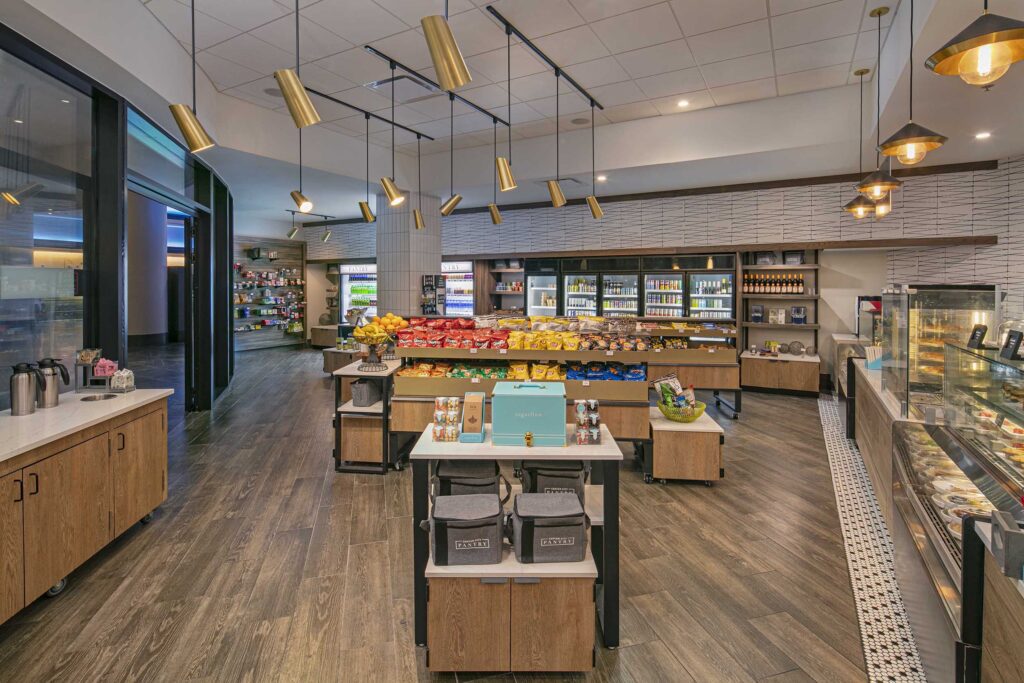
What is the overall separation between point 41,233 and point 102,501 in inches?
76.4

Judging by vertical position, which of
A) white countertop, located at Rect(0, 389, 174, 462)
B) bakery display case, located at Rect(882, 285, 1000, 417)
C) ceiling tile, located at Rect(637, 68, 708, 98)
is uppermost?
ceiling tile, located at Rect(637, 68, 708, 98)

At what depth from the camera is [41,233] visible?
373 centimetres

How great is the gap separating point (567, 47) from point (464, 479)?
4452 mm

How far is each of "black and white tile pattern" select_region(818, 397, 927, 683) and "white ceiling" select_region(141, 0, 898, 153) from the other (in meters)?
3.97

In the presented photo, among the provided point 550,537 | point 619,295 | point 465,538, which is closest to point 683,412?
point 550,537

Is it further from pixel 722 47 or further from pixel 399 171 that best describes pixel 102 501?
pixel 399 171

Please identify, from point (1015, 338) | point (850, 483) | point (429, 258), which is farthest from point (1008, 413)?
point (429, 258)

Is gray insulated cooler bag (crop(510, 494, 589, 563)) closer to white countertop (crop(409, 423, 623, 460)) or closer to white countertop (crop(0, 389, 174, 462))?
white countertop (crop(409, 423, 623, 460))

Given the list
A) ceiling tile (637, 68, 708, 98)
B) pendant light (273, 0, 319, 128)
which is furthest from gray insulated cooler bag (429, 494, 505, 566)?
ceiling tile (637, 68, 708, 98)

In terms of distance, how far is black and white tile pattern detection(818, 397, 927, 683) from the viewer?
7.87 ft

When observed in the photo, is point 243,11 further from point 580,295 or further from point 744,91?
point 580,295

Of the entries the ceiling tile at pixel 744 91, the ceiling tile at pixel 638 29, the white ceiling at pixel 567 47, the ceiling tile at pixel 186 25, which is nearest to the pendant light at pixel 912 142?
the white ceiling at pixel 567 47

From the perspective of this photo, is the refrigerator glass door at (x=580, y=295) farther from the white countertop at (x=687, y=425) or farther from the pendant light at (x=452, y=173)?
the white countertop at (x=687, y=425)

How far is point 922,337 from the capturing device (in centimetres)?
369
